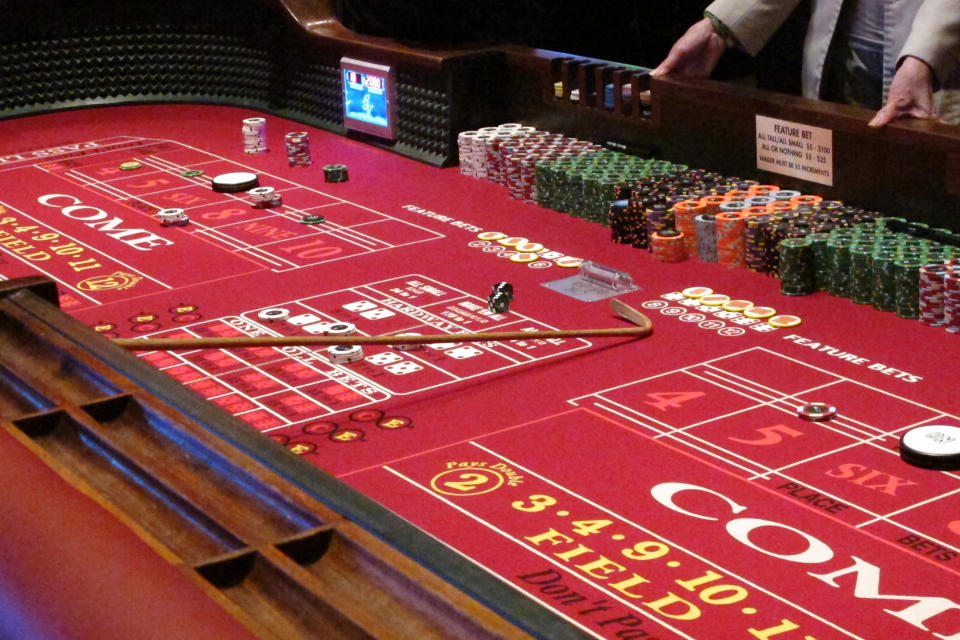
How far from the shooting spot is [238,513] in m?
1.98

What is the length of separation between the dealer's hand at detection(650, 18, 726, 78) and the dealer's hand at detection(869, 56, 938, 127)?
105 cm

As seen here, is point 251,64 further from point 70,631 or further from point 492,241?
point 70,631

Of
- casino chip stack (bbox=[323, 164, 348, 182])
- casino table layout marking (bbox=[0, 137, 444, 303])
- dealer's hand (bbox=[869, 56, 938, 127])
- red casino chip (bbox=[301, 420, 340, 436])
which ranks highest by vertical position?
dealer's hand (bbox=[869, 56, 938, 127])

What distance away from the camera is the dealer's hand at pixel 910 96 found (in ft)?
15.8

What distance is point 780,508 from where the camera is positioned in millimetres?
3227

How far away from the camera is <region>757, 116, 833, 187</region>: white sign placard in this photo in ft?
16.7

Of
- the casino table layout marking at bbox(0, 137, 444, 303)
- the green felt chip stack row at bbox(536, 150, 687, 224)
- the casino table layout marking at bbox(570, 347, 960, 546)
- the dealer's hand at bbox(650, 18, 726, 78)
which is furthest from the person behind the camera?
the dealer's hand at bbox(650, 18, 726, 78)

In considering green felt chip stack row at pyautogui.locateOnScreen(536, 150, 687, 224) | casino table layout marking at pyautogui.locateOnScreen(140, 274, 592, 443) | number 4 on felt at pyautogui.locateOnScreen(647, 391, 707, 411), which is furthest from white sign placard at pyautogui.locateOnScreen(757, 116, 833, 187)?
number 4 on felt at pyautogui.locateOnScreen(647, 391, 707, 411)

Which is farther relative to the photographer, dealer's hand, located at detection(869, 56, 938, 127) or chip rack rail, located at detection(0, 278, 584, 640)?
dealer's hand, located at detection(869, 56, 938, 127)

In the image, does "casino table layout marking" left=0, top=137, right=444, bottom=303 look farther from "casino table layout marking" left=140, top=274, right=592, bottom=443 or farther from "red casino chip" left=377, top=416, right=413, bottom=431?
"red casino chip" left=377, top=416, right=413, bottom=431

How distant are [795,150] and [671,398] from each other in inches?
66.4

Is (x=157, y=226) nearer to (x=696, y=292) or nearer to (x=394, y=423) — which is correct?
(x=696, y=292)

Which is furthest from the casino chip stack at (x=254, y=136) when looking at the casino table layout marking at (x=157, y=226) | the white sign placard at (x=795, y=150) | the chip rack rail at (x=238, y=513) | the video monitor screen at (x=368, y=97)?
the chip rack rail at (x=238, y=513)

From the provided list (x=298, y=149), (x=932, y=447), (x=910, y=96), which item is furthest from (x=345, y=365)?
(x=298, y=149)
